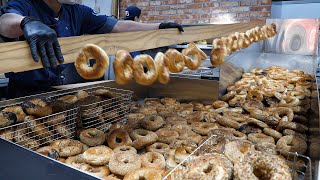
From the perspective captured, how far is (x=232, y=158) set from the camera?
1393 mm

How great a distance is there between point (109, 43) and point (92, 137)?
0.66 metres

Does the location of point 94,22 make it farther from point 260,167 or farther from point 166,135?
point 260,167

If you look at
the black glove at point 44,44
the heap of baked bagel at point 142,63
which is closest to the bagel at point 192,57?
the heap of baked bagel at point 142,63

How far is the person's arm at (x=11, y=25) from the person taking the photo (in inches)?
73.6


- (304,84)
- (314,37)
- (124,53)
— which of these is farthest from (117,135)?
(314,37)

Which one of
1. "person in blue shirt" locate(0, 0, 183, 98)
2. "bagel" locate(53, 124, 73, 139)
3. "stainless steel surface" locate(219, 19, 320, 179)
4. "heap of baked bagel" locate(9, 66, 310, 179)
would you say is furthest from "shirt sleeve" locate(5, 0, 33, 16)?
"stainless steel surface" locate(219, 19, 320, 179)

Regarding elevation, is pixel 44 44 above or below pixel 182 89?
above

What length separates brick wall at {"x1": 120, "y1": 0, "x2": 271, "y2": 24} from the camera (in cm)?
584

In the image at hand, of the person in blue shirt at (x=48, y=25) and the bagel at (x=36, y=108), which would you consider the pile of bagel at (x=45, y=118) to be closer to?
the bagel at (x=36, y=108)

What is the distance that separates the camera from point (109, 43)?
4.67 feet

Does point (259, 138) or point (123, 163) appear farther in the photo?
point (259, 138)

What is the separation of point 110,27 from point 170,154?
7.07 ft

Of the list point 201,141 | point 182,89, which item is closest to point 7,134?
point 201,141

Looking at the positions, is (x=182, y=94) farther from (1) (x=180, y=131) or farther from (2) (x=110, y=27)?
(2) (x=110, y=27)
